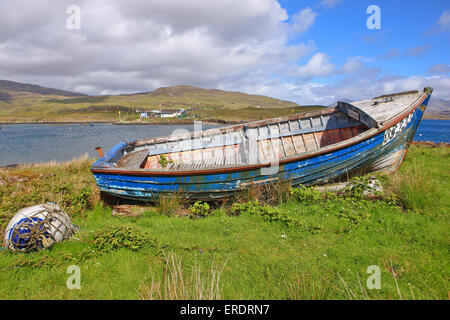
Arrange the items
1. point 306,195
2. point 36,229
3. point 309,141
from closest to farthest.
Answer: point 36,229, point 306,195, point 309,141

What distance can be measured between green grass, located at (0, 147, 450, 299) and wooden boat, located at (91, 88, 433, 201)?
1.05 m

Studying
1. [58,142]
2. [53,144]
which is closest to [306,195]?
Answer: [53,144]

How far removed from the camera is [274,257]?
3.77m

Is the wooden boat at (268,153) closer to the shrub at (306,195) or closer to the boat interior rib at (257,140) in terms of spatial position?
the boat interior rib at (257,140)

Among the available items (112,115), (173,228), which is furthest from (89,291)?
(112,115)

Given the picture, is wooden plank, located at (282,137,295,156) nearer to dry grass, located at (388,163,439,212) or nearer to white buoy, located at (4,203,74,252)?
dry grass, located at (388,163,439,212)

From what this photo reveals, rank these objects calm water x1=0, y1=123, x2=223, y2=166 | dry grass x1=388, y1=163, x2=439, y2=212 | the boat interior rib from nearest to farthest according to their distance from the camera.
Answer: dry grass x1=388, y1=163, x2=439, y2=212 < the boat interior rib < calm water x1=0, y1=123, x2=223, y2=166

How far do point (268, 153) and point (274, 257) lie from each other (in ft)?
20.6

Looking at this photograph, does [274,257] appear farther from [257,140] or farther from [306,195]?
[257,140]

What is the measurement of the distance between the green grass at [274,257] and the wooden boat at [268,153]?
3.43 ft

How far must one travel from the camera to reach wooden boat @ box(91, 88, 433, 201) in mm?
6191

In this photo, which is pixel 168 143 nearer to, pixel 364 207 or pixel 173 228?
pixel 173 228

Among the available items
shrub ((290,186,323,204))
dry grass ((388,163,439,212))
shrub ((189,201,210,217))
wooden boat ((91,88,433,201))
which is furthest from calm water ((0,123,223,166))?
dry grass ((388,163,439,212))
